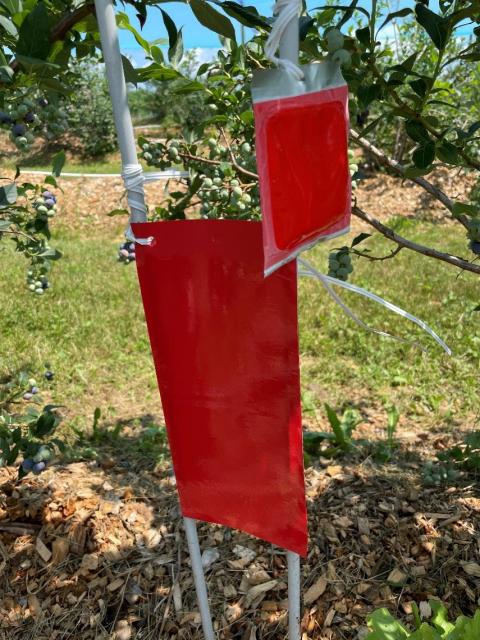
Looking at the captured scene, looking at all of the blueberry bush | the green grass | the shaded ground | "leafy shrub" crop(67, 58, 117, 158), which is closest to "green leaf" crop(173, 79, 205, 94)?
the blueberry bush

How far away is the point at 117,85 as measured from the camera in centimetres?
95

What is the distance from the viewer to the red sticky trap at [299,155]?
791mm

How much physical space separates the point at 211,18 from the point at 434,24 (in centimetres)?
43

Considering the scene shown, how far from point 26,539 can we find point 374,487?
45.6 inches

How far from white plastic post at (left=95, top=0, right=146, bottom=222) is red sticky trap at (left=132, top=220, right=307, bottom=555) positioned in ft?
0.21

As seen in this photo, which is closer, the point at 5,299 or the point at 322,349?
the point at 322,349

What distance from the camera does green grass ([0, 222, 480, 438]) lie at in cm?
303

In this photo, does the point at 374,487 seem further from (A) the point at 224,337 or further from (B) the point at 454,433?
(A) the point at 224,337

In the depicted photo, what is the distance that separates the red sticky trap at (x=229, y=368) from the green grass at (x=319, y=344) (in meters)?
1.78

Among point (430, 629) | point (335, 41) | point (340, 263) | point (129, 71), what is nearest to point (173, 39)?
point (129, 71)

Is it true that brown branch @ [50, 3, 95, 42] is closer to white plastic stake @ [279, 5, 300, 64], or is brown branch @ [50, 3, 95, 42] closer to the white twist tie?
the white twist tie

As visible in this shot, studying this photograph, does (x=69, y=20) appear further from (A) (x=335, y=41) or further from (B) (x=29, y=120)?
(A) (x=335, y=41)

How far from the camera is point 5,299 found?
14.6ft

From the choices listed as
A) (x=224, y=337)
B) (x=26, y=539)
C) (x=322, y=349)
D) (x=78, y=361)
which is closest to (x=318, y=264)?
(x=322, y=349)
